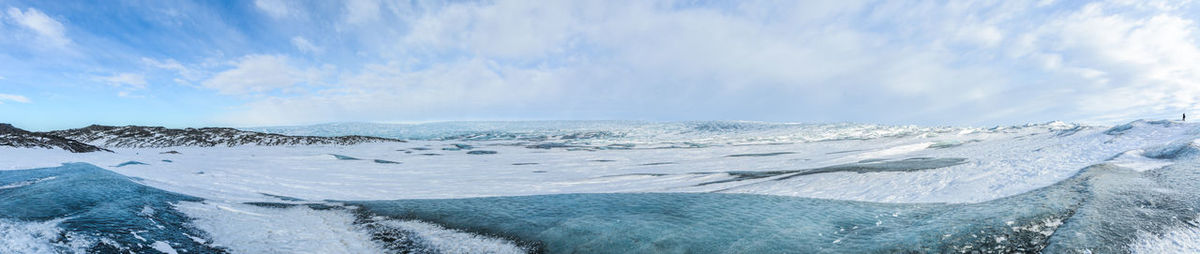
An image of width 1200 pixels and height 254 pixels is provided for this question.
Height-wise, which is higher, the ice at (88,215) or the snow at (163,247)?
the ice at (88,215)

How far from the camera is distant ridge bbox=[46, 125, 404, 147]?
137 feet

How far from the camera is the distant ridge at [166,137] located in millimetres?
41625

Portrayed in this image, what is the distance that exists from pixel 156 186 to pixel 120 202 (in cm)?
392

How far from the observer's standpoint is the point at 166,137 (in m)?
44.3

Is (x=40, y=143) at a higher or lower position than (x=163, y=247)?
higher

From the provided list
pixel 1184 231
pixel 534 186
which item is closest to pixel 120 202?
pixel 534 186

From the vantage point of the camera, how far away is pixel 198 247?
683cm

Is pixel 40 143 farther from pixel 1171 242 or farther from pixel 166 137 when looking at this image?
pixel 1171 242

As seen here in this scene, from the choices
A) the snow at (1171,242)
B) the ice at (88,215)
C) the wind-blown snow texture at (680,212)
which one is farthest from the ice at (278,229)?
the snow at (1171,242)

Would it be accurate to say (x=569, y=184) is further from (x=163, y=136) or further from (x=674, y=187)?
(x=163, y=136)

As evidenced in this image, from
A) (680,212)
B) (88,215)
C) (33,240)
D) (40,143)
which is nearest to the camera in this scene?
(33,240)

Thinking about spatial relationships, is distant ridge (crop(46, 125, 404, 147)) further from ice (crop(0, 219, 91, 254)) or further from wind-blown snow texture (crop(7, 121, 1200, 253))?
ice (crop(0, 219, 91, 254))

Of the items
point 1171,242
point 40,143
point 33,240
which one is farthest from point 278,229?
point 40,143

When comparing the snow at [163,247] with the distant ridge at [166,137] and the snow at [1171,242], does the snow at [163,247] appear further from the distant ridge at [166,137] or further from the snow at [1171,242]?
the distant ridge at [166,137]
